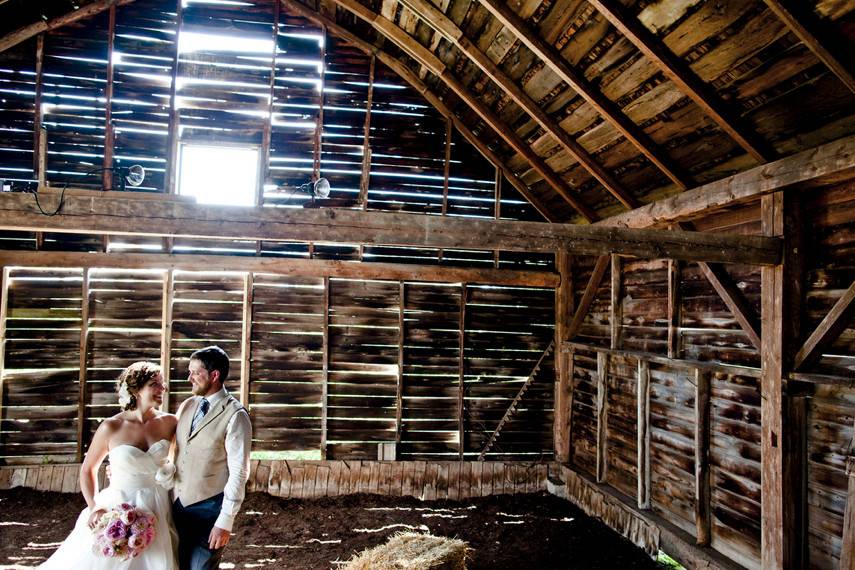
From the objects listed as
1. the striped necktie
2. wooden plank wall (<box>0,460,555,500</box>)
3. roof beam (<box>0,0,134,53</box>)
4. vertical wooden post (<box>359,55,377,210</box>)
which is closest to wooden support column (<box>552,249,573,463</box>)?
wooden plank wall (<box>0,460,555,500</box>)

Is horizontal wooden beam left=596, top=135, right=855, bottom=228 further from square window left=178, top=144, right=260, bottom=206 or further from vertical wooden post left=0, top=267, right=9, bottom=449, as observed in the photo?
vertical wooden post left=0, top=267, right=9, bottom=449

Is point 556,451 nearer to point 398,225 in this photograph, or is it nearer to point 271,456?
point 271,456

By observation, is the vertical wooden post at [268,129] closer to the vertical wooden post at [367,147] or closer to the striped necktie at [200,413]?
the vertical wooden post at [367,147]

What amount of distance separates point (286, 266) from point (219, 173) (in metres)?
1.58

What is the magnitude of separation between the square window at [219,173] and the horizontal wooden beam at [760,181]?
4.97m

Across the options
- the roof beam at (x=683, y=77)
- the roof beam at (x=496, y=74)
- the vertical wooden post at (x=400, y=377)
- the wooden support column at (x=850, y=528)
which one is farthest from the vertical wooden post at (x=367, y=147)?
the wooden support column at (x=850, y=528)

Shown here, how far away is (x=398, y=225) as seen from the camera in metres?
3.49

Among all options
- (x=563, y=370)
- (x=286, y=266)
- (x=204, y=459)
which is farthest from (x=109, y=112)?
(x=563, y=370)

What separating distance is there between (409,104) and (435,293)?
269cm

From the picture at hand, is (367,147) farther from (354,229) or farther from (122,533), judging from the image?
(122,533)

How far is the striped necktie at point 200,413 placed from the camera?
9.88 ft

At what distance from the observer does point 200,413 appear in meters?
3.04

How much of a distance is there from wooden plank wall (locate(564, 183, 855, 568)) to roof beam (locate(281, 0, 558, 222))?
1268 millimetres

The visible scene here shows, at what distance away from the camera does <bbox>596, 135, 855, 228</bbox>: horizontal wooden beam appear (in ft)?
11.1
